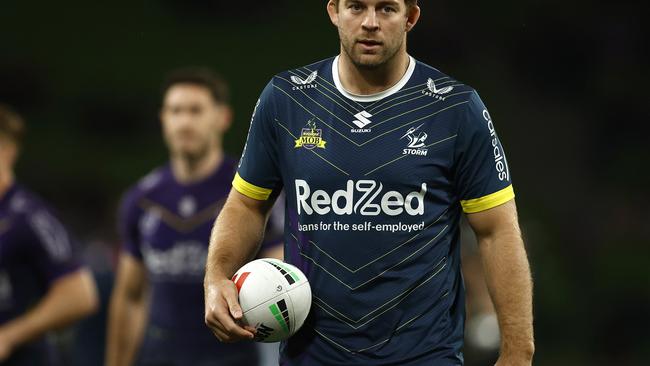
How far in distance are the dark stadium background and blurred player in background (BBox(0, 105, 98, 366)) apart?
8613 millimetres

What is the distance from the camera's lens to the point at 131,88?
16.9m

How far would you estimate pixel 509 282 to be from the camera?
3713mm

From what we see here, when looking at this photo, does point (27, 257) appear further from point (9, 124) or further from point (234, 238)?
point (234, 238)

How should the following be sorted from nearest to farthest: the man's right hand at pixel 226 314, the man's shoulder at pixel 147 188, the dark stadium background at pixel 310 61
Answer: the man's right hand at pixel 226 314
the man's shoulder at pixel 147 188
the dark stadium background at pixel 310 61

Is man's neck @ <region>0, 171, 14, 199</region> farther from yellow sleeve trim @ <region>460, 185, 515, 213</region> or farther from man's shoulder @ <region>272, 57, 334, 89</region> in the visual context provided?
yellow sleeve trim @ <region>460, 185, 515, 213</region>

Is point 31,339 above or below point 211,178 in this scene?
below

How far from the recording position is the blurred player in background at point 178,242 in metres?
6.23

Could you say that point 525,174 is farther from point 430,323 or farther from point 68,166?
point 430,323

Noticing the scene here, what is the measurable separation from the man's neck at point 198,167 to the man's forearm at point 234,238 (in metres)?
2.64

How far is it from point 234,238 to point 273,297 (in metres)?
0.38

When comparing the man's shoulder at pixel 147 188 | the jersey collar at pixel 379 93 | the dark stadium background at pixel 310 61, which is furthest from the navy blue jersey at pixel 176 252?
the dark stadium background at pixel 310 61

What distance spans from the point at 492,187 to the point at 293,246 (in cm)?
74

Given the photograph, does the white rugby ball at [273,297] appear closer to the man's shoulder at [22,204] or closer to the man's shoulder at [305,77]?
the man's shoulder at [305,77]

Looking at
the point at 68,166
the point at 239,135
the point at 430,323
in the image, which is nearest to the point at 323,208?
the point at 430,323
